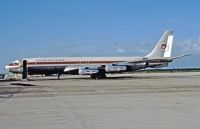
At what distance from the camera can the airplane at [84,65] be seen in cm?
6488

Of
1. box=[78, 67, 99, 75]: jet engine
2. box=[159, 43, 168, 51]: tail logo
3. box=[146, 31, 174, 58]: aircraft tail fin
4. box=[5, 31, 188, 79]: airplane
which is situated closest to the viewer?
box=[78, 67, 99, 75]: jet engine

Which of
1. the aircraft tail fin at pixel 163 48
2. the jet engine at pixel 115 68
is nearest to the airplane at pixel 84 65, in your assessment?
the jet engine at pixel 115 68

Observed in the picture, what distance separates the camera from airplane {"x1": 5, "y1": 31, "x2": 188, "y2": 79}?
64.9 m

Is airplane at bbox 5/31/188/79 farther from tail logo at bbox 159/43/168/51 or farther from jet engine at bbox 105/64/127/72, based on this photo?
tail logo at bbox 159/43/168/51

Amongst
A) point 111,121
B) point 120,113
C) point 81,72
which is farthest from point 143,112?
point 81,72

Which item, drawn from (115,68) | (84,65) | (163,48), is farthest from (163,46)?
(84,65)

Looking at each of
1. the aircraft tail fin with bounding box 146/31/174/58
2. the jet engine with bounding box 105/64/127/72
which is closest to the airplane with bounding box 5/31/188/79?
the jet engine with bounding box 105/64/127/72

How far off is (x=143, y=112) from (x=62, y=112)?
2.93m

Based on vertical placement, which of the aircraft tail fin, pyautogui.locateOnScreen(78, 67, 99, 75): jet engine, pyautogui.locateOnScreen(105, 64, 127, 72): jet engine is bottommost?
pyautogui.locateOnScreen(78, 67, 99, 75): jet engine

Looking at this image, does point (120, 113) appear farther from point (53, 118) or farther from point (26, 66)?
A: point (26, 66)

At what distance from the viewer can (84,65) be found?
65.6m

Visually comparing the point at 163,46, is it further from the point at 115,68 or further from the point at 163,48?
the point at 115,68

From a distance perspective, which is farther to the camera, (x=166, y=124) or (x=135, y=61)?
(x=135, y=61)

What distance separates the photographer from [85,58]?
2611 inches
